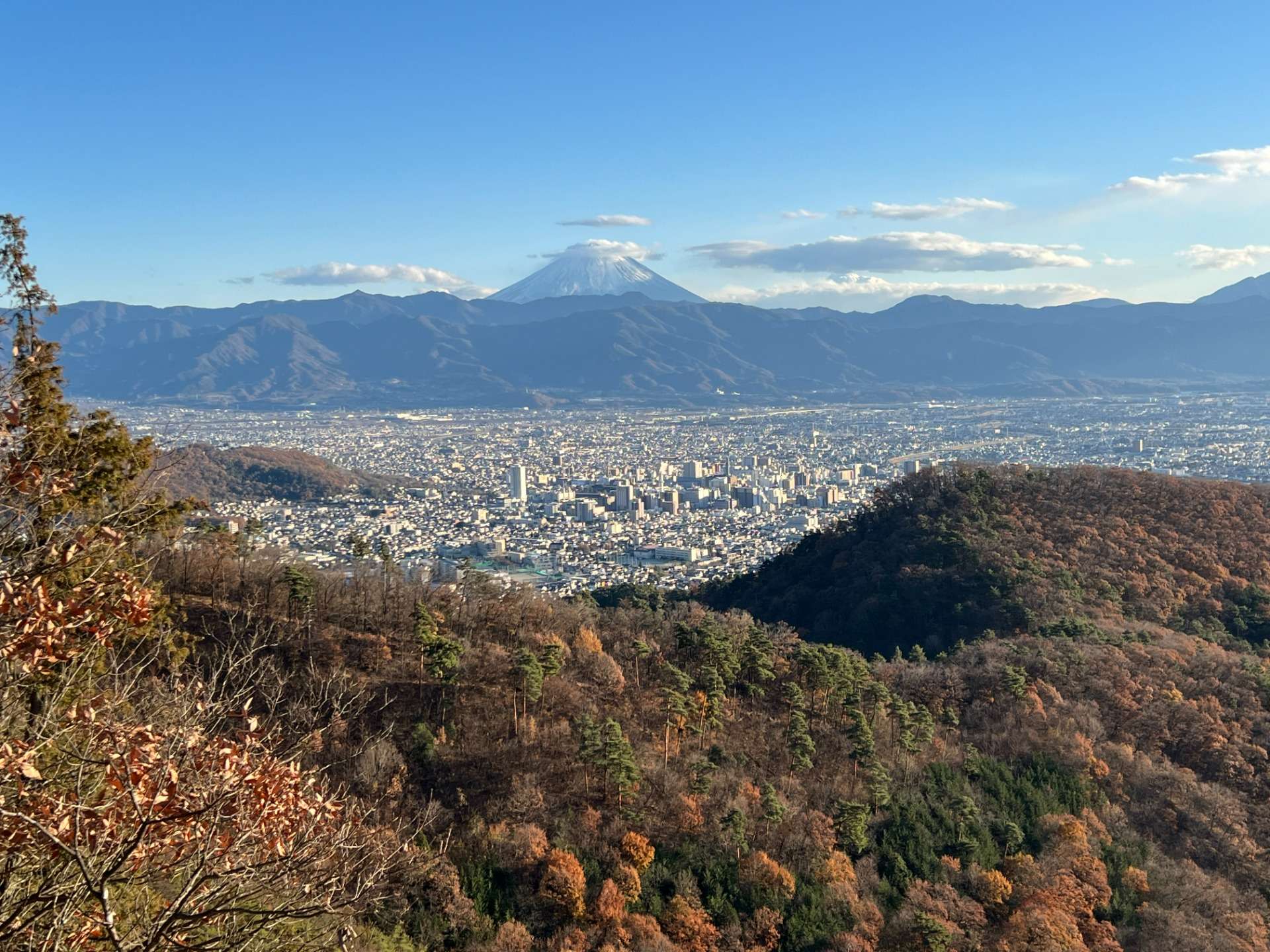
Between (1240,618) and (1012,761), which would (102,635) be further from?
(1240,618)

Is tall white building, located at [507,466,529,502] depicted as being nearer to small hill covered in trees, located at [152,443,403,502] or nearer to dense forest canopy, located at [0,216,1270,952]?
small hill covered in trees, located at [152,443,403,502]

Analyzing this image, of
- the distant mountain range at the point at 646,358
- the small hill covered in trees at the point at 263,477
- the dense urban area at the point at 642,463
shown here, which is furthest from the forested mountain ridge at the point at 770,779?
the distant mountain range at the point at 646,358

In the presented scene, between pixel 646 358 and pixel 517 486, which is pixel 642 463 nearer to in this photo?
pixel 517 486

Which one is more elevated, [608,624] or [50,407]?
[50,407]

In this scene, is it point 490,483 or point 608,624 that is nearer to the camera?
point 608,624

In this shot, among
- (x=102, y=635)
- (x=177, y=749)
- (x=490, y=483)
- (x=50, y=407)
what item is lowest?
(x=490, y=483)

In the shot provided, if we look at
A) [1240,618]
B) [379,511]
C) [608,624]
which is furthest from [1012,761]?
[379,511]
